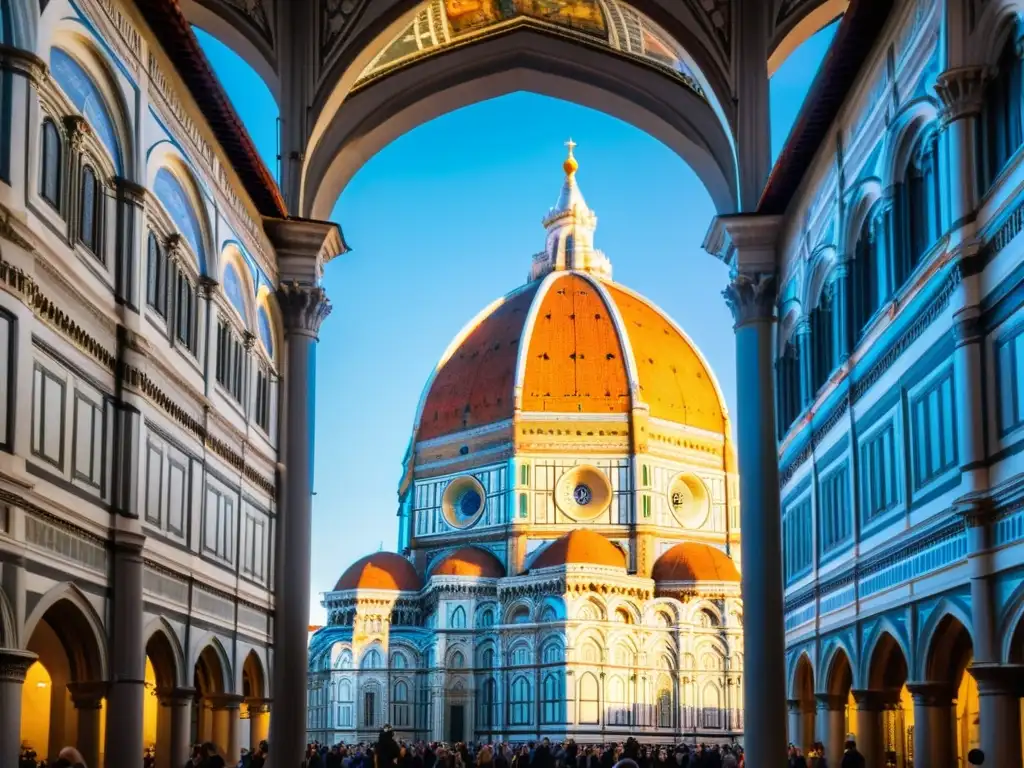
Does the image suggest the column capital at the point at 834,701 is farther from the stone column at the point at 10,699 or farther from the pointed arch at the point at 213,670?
the stone column at the point at 10,699

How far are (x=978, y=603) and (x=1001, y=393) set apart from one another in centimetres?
179

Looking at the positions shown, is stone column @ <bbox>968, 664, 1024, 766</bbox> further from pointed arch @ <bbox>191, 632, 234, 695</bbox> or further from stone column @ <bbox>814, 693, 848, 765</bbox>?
pointed arch @ <bbox>191, 632, 234, 695</bbox>

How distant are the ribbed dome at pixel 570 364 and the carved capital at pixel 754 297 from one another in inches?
2533

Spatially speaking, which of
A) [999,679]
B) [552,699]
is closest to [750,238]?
[999,679]

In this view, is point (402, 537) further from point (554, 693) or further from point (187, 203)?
point (187, 203)

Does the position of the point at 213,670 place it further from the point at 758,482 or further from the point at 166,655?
the point at 758,482

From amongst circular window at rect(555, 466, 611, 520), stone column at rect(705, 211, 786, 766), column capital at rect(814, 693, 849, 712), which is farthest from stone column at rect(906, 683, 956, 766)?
circular window at rect(555, 466, 611, 520)

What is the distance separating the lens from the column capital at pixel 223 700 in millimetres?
21141

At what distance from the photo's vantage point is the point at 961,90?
47.0 feet

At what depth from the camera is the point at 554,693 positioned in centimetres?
7394

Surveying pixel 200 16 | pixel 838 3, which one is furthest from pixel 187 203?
pixel 838 3

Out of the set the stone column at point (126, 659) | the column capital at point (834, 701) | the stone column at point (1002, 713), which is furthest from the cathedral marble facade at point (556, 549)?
the stone column at point (1002, 713)

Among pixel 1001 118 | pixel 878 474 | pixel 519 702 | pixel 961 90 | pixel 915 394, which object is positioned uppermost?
pixel 961 90

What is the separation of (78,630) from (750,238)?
11332mm
